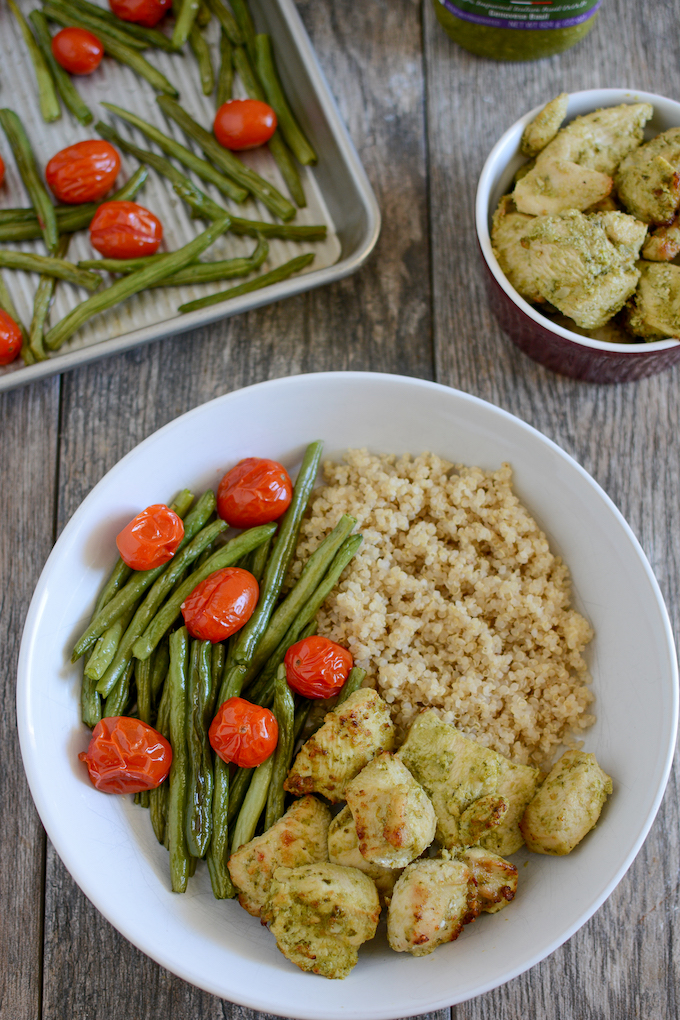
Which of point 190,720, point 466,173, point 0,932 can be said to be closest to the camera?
point 190,720

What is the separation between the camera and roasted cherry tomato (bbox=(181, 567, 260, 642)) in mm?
1758

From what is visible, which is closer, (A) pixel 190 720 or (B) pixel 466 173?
(A) pixel 190 720

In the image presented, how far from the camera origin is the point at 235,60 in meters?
2.37

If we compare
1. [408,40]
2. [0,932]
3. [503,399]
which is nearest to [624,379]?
[503,399]

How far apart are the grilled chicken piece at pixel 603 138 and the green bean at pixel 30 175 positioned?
4.53ft

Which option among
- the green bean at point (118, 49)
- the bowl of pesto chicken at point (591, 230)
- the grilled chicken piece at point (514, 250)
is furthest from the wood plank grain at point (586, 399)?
the green bean at point (118, 49)

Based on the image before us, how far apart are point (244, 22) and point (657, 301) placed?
61.7 inches

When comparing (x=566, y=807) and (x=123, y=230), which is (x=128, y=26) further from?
(x=566, y=807)

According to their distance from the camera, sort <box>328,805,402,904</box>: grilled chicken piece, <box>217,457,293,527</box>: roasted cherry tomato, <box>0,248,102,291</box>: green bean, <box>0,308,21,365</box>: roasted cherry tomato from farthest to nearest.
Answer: <box>0,248,102,291</box>: green bean
<box>0,308,21,365</box>: roasted cherry tomato
<box>217,457,293,527</box>: roasted cherry tomato
<box>328,805,402,904</box>: grilled chicken piece

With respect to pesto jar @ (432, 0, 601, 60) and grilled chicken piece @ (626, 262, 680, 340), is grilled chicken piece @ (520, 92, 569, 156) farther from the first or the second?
grilled chicken piece @ (626, 262, 680, 340)

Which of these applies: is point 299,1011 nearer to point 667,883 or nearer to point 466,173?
point 667,883

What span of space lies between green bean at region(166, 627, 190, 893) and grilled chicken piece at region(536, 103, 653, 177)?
155 centimetres

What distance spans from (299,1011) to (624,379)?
1759 millimetres

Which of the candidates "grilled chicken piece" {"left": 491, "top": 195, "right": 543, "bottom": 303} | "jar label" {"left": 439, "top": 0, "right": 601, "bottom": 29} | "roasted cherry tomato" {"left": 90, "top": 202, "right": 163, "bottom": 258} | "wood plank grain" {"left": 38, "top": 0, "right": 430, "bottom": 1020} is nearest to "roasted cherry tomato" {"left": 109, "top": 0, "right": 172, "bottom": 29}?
"wood plank grain" {"left": 38, "top": 0, "right": 430, "bottom": 1020}
